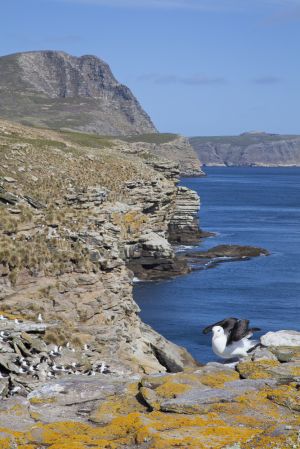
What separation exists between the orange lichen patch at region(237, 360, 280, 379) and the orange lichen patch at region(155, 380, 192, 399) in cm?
140

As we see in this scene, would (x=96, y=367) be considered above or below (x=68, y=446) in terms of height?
below

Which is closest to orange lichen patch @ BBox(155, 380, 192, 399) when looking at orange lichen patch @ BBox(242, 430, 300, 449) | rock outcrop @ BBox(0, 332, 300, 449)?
rock outcrop @ BBox(0, 332, 300, 449)

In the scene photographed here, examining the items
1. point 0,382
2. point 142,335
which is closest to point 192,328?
point 142,335

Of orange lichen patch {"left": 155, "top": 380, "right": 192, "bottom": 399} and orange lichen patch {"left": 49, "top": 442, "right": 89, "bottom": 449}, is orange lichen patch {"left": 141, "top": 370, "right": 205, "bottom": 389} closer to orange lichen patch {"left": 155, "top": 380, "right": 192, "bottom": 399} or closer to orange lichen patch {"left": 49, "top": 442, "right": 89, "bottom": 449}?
orange lichen patch {"left": 155, "top": 380, "right": 192, "bottom": 399}

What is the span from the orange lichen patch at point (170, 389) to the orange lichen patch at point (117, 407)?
467 millimetres

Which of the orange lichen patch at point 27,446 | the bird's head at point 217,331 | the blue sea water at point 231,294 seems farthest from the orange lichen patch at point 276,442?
the blue sea water at point 231,294

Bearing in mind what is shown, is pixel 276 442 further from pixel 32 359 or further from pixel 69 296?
pixel 69 296

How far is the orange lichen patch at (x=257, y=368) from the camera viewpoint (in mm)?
15094

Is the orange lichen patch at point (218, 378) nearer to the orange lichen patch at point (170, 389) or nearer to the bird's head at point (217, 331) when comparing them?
the orange lichen patch at point (170, 389)

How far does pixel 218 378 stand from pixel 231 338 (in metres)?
1.70

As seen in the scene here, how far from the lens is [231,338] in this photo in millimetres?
16672

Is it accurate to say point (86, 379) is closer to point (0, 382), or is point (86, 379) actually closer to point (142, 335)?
point (0, 382)

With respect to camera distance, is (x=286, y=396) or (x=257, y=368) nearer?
(x=286, y=396)

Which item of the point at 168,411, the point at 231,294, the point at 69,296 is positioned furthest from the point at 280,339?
the point at 231,294
